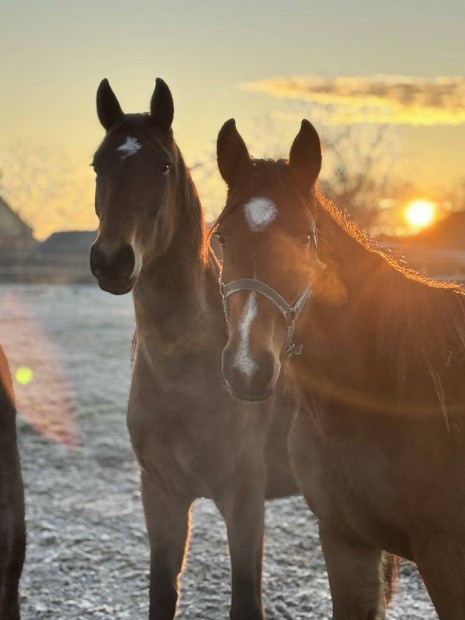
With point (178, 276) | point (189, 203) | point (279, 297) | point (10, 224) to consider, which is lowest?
point (279, 297)

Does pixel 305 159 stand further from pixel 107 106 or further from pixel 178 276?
pixel 107 106

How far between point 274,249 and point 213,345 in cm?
131

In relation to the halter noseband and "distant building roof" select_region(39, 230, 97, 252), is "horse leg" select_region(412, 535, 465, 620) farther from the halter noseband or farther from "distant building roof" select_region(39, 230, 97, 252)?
"distant building roof" select_region(39, 230, 97, 252)

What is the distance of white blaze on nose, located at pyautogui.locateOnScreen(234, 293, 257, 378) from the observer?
2.52 metres

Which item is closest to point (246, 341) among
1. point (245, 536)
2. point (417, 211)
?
point (245, 536)

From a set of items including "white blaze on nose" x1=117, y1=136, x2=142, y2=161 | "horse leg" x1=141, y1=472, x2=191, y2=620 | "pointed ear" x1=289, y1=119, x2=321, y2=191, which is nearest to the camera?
"pointed ear" x1=289, y1=119, x2=321, y2=191

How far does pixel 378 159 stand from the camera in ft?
149

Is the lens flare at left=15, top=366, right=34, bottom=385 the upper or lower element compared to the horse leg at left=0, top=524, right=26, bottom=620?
upper

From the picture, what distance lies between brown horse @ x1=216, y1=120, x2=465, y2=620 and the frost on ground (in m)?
1.96

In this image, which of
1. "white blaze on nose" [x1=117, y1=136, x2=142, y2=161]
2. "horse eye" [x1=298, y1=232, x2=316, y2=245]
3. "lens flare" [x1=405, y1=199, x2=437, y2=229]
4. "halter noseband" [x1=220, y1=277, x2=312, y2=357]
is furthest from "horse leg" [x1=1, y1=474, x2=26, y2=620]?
"lens flare" [x1=405, y1=199, x2=437, y2=229]

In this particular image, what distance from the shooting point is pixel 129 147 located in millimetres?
3514

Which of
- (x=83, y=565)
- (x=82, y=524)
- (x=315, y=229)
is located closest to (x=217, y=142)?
(x=315, y=229)

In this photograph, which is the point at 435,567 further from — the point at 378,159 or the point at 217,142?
the point at 378,159

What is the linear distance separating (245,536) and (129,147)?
2.07m
